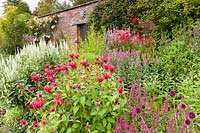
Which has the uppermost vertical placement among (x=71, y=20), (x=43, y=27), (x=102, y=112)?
(x=71, y=20)

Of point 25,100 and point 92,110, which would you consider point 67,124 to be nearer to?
point 92,110

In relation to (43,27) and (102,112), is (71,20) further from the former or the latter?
(102,112)

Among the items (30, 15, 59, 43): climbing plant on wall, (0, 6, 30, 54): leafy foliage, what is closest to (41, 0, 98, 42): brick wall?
(30, 15, 59, 43): climbing plant on wall

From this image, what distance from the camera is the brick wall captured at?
1279 centimetres

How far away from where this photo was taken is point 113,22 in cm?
972

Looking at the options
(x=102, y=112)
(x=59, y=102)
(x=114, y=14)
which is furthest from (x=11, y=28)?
(x=102, y=112)

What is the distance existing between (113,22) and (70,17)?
15.7 ft

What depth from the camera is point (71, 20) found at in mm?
13945

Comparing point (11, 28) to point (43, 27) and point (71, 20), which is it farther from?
point (71, 20)

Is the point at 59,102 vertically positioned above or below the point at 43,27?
below

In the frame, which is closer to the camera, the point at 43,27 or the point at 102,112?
the point at 102,112

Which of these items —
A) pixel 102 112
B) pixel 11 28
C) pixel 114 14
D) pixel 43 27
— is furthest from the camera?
pixel 43 27

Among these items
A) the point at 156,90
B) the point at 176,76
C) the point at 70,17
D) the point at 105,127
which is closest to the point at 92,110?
the point at 105,127

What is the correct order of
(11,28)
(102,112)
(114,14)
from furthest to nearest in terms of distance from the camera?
(11,28), (114,14), (102,112)
